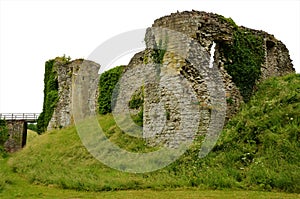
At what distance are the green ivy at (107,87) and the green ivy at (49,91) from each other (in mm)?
4522

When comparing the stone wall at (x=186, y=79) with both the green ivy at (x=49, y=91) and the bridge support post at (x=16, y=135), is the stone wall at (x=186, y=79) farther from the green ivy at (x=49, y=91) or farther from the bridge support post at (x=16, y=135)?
the bridge support post at (x=16, y=135)

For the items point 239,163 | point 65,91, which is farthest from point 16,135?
point 239,163

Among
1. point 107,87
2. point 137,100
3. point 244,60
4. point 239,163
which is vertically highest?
point 107,87

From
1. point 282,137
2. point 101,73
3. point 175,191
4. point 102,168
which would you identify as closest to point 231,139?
point 282,137

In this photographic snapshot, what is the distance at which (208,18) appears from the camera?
14344mm

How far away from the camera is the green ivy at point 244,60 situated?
15.0m

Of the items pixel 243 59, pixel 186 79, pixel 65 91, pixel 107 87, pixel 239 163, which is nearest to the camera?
pixel 239 163

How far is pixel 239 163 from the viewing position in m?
11.4

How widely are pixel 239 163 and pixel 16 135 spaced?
24462mm

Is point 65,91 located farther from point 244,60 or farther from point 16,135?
point 244,60

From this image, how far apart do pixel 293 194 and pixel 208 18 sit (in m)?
7.30

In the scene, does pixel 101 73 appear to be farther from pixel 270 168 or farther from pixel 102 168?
pixel 270 168

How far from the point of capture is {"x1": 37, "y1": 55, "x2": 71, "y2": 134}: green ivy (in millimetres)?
30359

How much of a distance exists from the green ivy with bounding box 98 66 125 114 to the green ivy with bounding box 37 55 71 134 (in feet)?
14.8
